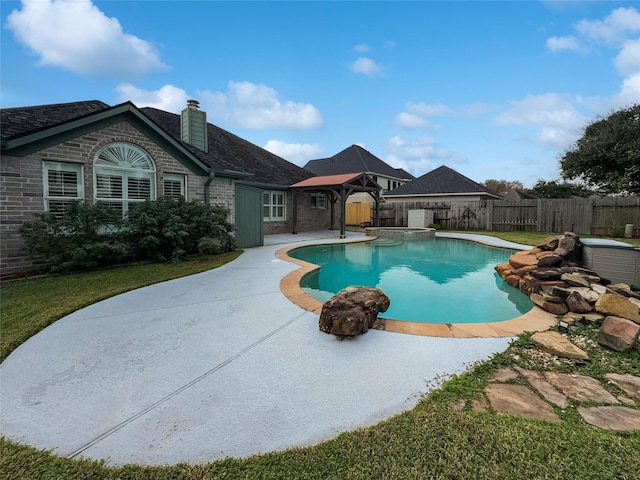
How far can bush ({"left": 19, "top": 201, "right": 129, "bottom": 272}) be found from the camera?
6.92 metres

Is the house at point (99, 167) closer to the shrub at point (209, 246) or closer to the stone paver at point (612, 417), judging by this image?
the shrub at point (209, 246)

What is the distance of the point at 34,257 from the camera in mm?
7242

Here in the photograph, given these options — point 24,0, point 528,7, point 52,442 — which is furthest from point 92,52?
point 528,7

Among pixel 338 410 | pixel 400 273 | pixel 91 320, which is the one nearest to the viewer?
pixel 338 410

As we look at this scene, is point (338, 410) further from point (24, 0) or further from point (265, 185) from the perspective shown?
point (265, 185)

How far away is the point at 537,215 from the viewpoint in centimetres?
1802

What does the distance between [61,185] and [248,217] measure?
18.7 ft

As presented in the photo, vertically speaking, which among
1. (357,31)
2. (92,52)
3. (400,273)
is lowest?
(400,273)

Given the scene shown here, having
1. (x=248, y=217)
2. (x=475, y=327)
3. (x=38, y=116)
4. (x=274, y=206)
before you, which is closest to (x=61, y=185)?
(x=38, y=116)

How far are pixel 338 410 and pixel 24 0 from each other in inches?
398

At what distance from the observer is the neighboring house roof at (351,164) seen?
32375mm

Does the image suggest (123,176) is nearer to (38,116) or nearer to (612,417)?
(38,116)

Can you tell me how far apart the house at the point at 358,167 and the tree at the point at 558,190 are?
1452cm

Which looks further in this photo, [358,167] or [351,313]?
[358,167]
